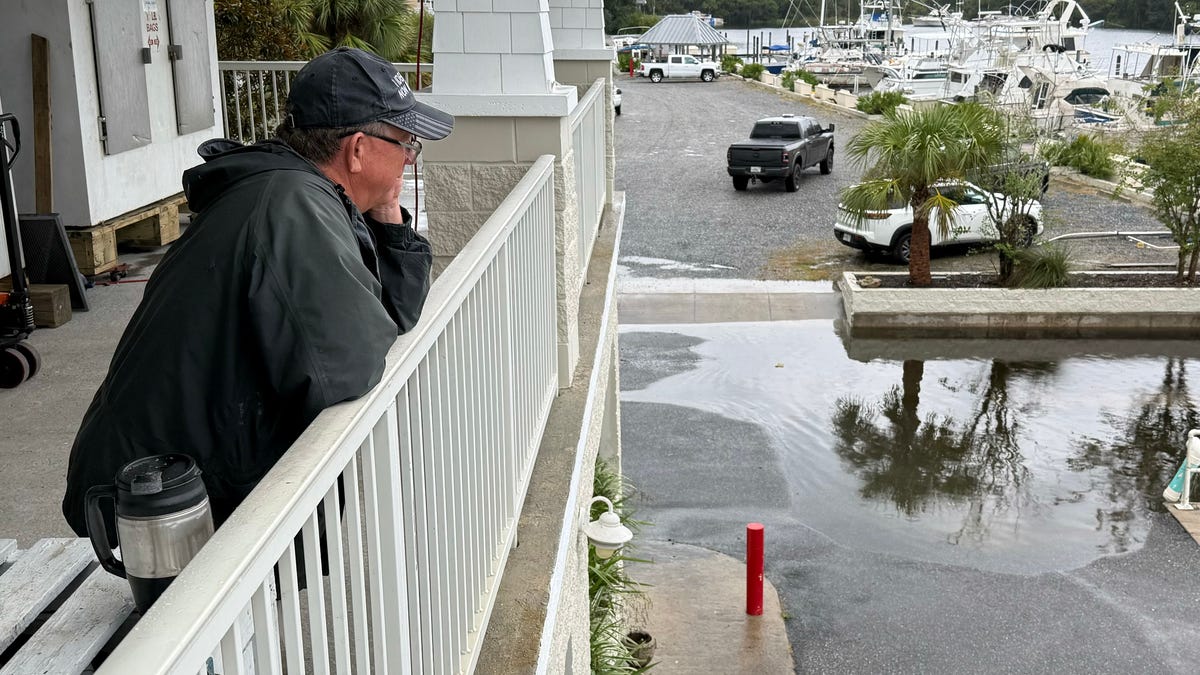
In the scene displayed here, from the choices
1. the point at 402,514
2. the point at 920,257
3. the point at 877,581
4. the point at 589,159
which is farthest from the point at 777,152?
the point at 402,514

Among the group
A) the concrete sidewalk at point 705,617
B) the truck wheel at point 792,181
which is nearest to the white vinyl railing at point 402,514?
the concrete sidewalk at point 705,617

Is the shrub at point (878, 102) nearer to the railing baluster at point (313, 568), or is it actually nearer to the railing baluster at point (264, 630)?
the railing baluster at point (313, 568)

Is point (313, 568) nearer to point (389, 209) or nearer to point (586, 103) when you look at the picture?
point (389, 209)

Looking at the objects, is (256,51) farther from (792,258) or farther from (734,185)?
(734,185)

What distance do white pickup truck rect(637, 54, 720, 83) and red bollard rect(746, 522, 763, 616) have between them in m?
51.4

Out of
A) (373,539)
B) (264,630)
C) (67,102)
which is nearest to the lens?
(264,630)

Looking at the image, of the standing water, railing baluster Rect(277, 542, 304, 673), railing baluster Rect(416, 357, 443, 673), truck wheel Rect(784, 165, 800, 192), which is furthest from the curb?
railing baluster Rect(277, 542, 304, 673)

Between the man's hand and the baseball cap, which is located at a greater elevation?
the baseball cap

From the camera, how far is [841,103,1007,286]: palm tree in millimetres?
18906

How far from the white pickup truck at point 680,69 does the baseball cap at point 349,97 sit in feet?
191

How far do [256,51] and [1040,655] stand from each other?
39.3 feet

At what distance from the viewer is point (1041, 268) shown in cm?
1962

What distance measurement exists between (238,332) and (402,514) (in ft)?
1.56

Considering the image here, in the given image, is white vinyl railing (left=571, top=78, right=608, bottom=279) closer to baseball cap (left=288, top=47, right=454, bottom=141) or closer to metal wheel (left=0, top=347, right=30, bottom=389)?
metal wheel (left=0, top=347, right=30, bottom=389)
